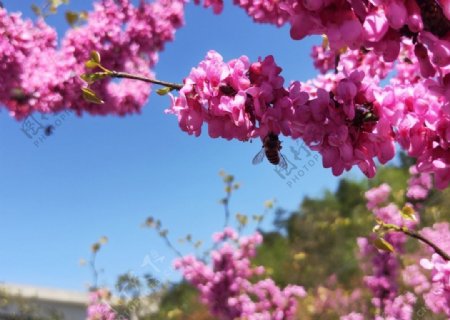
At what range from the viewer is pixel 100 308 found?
23.3 feet

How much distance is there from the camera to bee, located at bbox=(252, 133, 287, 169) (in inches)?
83.1

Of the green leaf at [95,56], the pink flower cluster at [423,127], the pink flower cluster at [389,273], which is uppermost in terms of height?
the pink flower cluster at [389,273]

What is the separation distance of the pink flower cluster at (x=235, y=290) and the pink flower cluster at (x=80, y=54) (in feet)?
7.04

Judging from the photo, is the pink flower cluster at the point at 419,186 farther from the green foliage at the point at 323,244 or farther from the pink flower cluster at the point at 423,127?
the pink flower cluster at the point at 423,127

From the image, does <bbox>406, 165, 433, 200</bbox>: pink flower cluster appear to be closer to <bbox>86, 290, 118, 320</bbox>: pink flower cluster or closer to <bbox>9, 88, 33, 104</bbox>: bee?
<bbox>86, 290, 118, 320</bbox>: pink flower cluster

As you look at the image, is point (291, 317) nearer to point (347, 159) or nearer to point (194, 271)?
point (194, 271)

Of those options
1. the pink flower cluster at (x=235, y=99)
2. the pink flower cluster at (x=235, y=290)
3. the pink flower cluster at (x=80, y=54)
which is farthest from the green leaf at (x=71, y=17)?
the pink flower cluster at (x=235, y=99)

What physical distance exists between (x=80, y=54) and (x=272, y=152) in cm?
405

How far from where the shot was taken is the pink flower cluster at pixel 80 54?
515 cm

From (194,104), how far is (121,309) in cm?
547

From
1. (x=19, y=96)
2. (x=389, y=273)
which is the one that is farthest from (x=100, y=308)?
(x=389, y=273)

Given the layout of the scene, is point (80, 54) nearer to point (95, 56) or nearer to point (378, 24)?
point (95, 56)

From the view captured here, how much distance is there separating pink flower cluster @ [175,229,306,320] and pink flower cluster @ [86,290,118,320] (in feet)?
4.03

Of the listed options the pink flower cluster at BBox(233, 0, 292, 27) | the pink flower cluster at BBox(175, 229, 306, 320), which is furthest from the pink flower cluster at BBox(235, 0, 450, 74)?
the pink flower cluster at BBox(175, 229, 306, 320)
